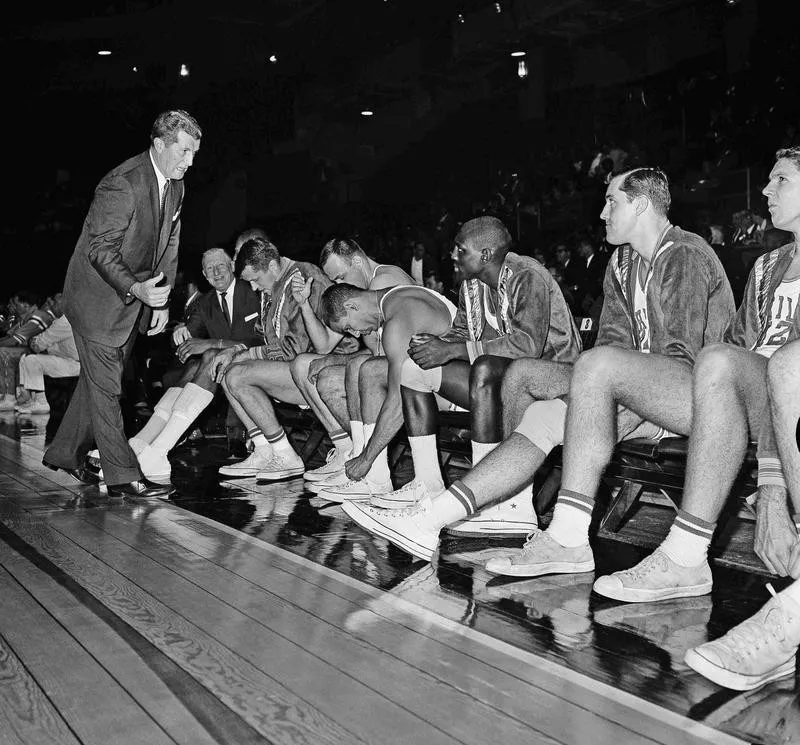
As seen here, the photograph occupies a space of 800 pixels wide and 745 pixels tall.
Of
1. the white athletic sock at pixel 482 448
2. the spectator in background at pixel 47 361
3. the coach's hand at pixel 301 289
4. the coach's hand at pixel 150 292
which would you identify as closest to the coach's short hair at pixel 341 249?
the coach's hand at pixel 301 289

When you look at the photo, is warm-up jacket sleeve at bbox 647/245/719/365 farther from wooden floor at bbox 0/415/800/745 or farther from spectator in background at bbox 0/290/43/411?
spectator in background at bbox 0/290/43/411

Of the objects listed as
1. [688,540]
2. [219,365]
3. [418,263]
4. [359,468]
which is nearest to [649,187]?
[688,540]

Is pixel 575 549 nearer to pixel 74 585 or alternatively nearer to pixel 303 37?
pixel 74 585

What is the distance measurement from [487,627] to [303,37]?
14264 millimetres

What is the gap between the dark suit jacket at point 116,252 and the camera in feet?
10.3

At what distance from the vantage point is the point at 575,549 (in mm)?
2021

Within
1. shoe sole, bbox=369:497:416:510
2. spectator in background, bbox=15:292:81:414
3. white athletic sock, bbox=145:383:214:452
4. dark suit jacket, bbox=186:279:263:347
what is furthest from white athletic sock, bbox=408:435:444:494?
spectator in background, bbox=15:292:81:414

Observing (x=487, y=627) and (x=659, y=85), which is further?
(x=659, y=85)

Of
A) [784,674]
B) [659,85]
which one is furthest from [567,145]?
[784,674]

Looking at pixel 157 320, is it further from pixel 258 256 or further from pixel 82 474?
pixel 258 256

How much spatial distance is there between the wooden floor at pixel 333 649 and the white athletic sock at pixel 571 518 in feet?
0.31

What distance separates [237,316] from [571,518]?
9.43 feet

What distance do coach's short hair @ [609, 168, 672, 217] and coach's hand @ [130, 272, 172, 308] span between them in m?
1.61

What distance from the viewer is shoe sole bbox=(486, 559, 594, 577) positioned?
6.59 feet
